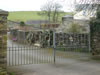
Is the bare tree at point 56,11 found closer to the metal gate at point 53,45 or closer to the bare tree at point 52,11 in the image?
the bare tree at point 52,11

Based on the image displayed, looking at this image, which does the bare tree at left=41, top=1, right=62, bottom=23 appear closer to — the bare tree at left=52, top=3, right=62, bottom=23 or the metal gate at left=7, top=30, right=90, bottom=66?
the bare tree at left=52, top=3, right=62, bottom=23

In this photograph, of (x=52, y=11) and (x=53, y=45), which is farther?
(x=52, y=11)

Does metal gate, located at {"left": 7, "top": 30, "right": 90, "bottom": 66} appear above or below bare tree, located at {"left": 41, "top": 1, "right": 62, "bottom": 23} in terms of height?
below

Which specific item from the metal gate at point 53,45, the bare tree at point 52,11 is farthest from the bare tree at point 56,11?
the metal gate at point 53,45

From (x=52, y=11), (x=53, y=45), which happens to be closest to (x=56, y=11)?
(x=52, y=11)

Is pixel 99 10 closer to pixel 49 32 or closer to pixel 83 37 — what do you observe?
pixel 83 37

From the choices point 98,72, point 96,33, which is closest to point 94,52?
point 96,33

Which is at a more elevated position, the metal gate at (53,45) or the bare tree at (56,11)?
the bare tree at (56,11)

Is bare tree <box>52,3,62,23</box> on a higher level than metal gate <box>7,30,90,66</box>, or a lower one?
higher

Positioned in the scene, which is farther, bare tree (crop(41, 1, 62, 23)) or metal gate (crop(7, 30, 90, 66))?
bare tree (crop(41, 1, 62, 23))

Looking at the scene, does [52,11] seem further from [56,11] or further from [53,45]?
[53,45]

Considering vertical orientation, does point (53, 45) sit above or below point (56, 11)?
below

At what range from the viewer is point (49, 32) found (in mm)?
13141

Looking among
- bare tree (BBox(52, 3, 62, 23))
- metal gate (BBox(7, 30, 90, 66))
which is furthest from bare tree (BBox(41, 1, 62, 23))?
metal gate (BBox(7, 30, 90, 66))
